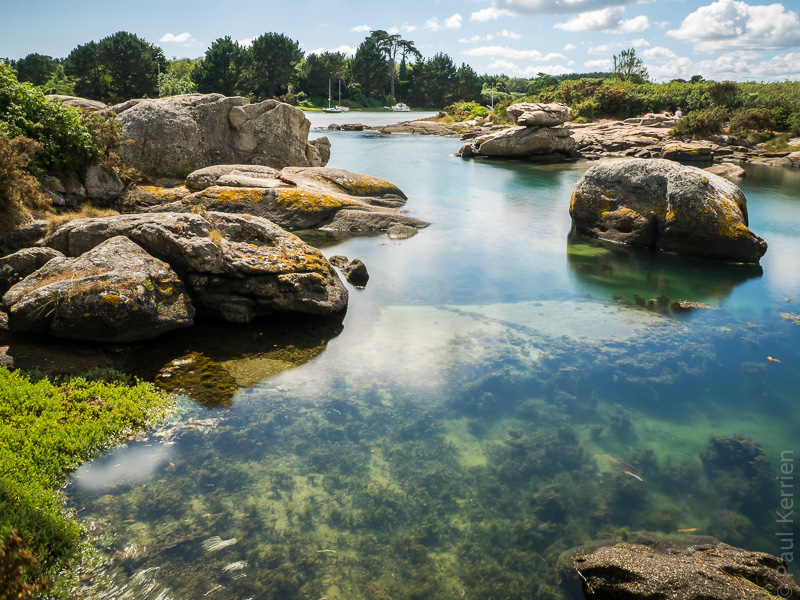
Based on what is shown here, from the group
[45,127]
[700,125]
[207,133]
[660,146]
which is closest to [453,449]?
[45,127]

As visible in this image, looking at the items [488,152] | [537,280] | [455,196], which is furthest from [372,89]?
[537,280]

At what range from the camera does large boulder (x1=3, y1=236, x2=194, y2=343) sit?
6.80 metres

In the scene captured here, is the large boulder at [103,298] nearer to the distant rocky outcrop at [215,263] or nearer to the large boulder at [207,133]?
the distant rocky outcrop at [215,263]

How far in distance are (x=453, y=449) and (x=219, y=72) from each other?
8695cm

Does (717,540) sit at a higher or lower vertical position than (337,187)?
lower

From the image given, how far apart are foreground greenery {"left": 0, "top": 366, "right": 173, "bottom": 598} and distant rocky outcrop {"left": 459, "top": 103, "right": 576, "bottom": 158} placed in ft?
117

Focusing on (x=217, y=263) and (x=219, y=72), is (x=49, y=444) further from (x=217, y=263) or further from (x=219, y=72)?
(x=219, y=72)

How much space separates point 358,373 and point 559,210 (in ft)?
48.8

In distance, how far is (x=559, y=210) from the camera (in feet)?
65.1

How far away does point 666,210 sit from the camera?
13781mm

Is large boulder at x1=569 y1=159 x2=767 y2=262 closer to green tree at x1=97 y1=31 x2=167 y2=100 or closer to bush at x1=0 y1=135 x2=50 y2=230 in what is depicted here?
bush at x1=0 y1=135 x2=50 y2=230

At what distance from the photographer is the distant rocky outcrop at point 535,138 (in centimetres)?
3769

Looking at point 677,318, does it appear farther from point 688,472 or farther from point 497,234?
point 497,234

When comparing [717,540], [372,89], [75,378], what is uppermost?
[372,89]
